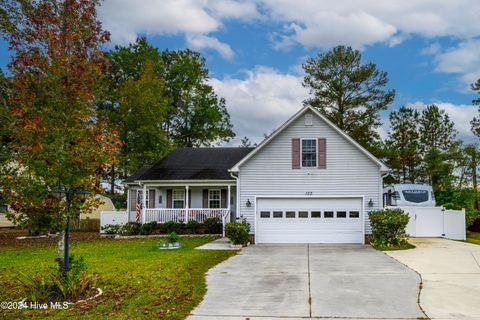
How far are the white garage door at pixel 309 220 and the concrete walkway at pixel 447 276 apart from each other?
2.91m

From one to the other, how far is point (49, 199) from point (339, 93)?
30952 mm

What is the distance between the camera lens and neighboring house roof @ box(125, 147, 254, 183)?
24370 millimetres

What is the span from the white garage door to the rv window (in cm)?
711

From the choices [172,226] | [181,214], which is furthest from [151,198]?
[172,226]

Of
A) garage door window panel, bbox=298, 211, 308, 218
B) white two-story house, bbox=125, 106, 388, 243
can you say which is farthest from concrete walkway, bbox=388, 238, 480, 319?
garage door window panel, bbox=298, 211, 308, 218

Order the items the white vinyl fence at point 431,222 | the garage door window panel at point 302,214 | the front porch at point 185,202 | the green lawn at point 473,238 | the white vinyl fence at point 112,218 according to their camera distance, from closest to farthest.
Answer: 1. the garage door window panel at point 302,214
2. the green lawn at point 473,238
3. the white vinyl fence at point 431,222
4. the front porch at point 185,202
5. the white vinyl fence at point 112,218

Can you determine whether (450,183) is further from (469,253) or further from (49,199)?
(49,199)

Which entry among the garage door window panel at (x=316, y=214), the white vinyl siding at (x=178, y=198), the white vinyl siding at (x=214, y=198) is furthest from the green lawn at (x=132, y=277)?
the white vinyl siding at (x=178, y=198)

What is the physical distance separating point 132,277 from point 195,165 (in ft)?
49.7

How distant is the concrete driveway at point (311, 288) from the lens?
7660 mm

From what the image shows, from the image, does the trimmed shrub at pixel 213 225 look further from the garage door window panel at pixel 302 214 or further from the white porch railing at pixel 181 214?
the garage door window panel at pixel 302 214

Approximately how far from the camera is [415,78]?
22891 mm

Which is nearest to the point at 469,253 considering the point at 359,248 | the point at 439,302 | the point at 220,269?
the point at 359,248

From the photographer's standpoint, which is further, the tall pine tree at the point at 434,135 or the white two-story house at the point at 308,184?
the tall pine tree at the point at 434,135
